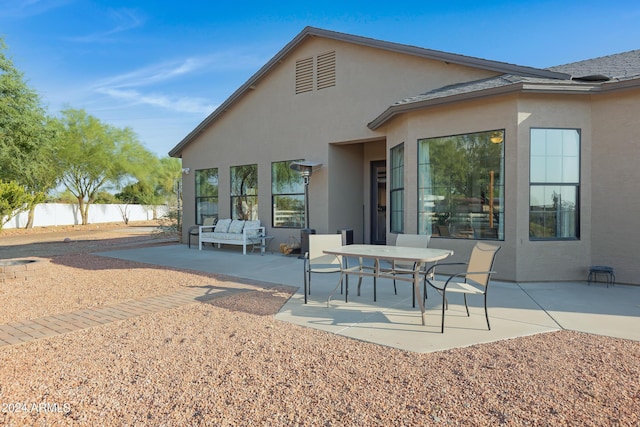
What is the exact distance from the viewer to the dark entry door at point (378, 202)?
11840 millimetres

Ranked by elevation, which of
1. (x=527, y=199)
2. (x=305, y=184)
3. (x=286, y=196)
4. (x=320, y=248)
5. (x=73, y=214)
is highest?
(x=305, y=184)

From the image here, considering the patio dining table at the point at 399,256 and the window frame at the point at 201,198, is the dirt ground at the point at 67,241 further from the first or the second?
the patio dining table at the point at 399,256

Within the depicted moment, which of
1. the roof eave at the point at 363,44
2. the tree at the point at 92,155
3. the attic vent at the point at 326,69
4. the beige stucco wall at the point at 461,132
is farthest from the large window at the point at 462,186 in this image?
the tree at the point at 92,155

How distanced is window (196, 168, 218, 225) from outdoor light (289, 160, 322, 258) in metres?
3.96

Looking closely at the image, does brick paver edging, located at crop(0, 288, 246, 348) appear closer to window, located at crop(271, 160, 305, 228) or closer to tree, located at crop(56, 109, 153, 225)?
window, located at crop(271, 160, 305, 228)

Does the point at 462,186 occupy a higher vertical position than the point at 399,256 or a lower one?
higher

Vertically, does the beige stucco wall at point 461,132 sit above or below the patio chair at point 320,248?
above

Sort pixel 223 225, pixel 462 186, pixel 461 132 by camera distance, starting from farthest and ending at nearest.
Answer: pixel 223 225
pixel 462 186
pixel 461 132

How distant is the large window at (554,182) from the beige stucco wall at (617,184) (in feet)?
1.04

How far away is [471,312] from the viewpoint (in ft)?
16.8

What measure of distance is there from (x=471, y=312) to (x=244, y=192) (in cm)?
903

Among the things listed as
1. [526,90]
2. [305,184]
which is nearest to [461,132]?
[526,90]

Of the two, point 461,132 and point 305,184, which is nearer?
point 461,132

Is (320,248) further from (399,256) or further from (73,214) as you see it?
(73,214)
